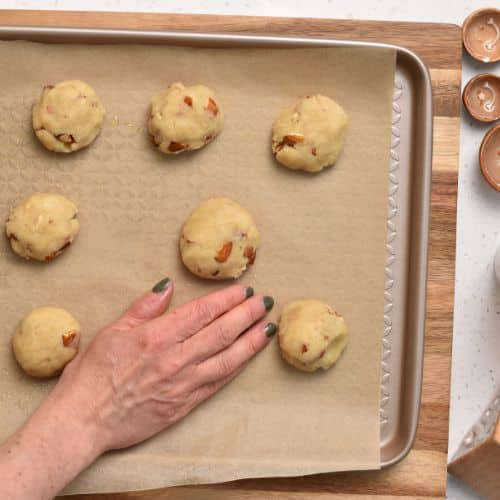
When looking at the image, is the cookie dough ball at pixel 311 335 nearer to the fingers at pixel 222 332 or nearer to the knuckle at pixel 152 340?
the fingers at pixel 222 332

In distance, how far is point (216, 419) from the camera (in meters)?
1.22

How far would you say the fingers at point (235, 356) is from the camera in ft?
3.84

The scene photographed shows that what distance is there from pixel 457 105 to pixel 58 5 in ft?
2.61

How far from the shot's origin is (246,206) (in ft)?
4.04

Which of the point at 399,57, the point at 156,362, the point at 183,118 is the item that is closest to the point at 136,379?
the point at 156,362

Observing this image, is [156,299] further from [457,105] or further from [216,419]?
[457,105]

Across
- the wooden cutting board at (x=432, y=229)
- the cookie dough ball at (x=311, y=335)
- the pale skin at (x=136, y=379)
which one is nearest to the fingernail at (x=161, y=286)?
the pale skin at (x=136, y=379)

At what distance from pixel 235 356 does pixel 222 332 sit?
1.9 inches

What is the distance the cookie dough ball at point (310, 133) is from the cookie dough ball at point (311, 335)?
0.25m

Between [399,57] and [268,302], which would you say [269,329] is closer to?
[268,302]

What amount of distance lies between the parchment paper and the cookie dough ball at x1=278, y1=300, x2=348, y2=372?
1.2 inches

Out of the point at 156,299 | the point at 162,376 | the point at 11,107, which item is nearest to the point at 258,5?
the point at 11,107

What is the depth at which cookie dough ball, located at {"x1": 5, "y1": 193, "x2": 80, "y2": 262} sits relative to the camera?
3.88ft

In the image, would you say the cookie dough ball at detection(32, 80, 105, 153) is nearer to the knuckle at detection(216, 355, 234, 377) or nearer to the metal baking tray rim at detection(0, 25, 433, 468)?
the metal baking tray rim at detection(0, 25, 433, 468)
